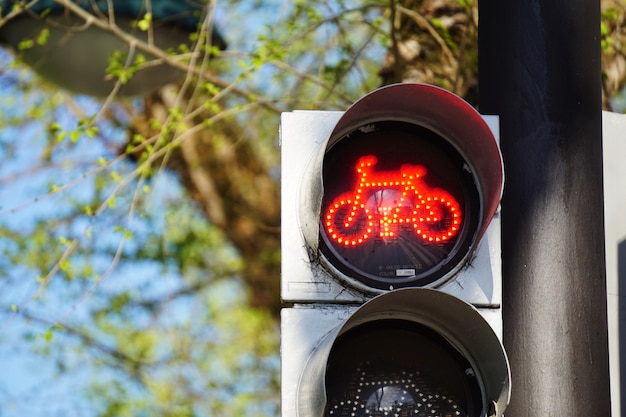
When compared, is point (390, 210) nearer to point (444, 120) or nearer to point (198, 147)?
point (444, 120)

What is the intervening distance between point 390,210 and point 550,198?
0.33 m

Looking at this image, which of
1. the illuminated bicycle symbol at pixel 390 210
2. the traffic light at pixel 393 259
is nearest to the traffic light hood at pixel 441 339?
the traffic light at pixel 393 259

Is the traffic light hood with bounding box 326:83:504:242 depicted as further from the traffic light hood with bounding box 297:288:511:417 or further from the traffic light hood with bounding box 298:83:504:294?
the traffic light hood with bounding box 297:288:511:417

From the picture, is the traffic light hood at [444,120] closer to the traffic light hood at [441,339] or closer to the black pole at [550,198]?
the black pole at [550,198]

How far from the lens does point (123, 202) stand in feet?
22.9

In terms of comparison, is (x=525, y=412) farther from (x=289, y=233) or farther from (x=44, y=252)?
(x=44, y=252)

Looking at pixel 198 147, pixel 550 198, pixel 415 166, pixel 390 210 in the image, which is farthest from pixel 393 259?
pixel 198 147

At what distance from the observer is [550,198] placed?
7.93 ft

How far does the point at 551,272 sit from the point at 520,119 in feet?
1.08

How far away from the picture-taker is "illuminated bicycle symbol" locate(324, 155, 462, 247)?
2.44 metres

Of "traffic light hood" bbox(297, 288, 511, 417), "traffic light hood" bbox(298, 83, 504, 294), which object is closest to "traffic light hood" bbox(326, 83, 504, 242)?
"traffic light hood" bbox(298, 83, 504, 294)

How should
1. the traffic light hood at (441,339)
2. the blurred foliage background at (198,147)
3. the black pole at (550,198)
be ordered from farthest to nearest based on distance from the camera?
1. the blurred foliage background at (198,147)
2. the black pole at (550,198)
3. the traffic light hood at (441,339)

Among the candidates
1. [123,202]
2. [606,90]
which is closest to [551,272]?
[606,90]

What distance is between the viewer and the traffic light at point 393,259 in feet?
7.61
